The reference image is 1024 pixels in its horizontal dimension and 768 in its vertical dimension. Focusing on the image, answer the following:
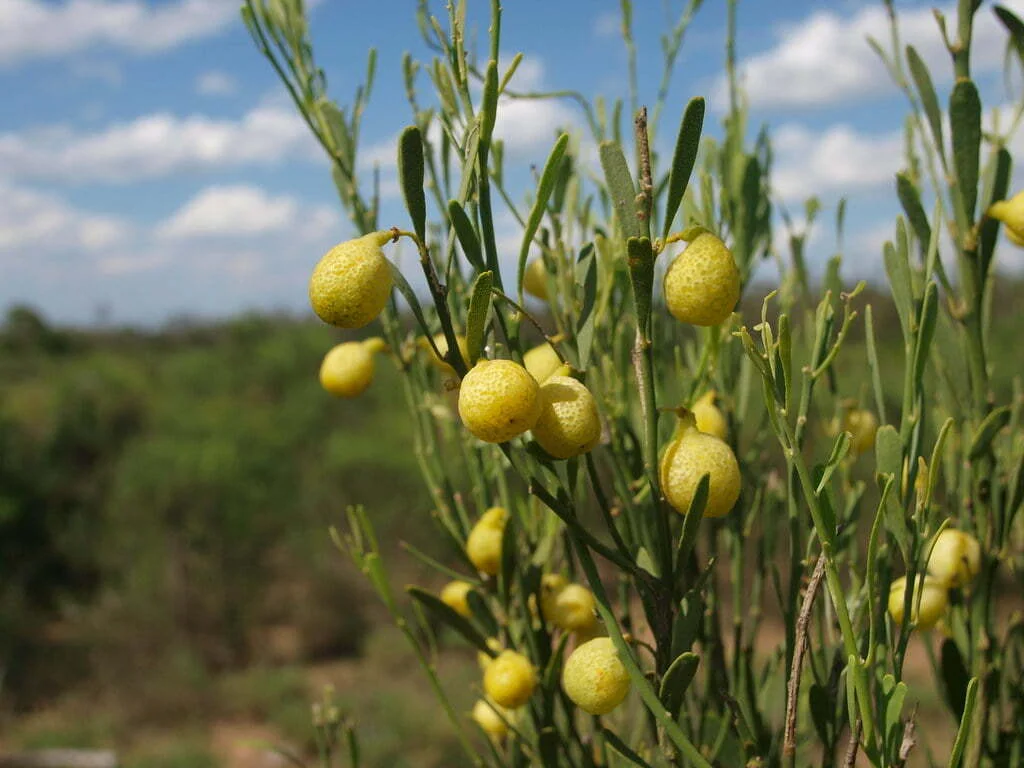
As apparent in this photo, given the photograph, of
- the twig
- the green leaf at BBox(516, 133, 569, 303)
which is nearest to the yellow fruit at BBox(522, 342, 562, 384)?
the green leaf at BBox(516, 133, 569, 303)

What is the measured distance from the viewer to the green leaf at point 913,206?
517 millimetres

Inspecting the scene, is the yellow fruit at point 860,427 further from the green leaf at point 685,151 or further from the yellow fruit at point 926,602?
the green leaf at point 685,151

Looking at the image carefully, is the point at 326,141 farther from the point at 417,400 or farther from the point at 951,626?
the point at 951,626

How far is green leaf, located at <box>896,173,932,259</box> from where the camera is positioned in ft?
1.70

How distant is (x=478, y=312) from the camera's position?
0.36m

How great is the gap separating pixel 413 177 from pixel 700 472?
18cm

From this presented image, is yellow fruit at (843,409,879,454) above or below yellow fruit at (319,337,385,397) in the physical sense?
below

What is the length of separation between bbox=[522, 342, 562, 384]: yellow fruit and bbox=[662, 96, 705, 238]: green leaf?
4.1 inches

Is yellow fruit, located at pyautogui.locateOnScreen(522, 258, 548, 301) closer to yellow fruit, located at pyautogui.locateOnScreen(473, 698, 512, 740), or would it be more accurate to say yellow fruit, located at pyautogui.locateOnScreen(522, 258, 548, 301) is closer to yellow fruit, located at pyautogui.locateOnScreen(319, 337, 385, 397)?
yellow fruit, located at pyautogui.locateOnScreen(319, 337, 385, 397)

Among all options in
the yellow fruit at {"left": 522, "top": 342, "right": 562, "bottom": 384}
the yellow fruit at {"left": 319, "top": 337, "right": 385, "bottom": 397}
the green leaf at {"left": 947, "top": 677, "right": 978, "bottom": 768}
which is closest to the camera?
the green leaf at {"left": 947, "top": 677, "right": 978, "bottom": 768}

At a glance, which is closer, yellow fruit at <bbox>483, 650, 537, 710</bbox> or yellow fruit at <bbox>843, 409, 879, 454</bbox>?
yellow fruit at <bbox>483, 650, 537, 710</bbox>

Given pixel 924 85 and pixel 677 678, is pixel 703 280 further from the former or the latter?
pixel 924 85

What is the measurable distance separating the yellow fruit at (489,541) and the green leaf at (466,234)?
18cm

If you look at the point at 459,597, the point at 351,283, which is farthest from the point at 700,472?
the point at 459,597
